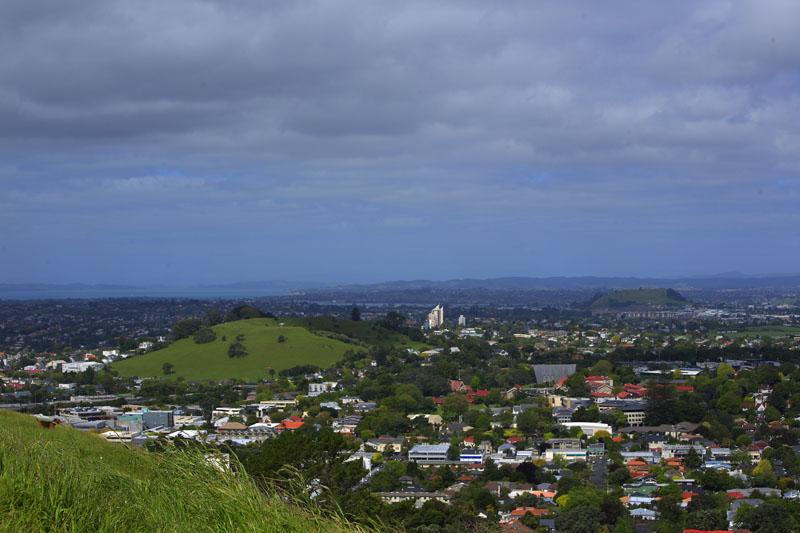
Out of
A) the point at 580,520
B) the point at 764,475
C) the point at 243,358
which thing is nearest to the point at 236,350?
the point at 243,358

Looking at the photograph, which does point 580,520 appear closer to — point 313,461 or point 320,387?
point 313,461

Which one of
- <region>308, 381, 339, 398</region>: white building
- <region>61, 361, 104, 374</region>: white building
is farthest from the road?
<region>61, 361, 104, 374</region>: white building

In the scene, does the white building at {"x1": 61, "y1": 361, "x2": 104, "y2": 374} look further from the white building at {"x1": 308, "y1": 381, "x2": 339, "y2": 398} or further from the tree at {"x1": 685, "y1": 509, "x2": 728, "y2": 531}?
the tree at {"x1": 685, "y1": 509, "x2": 728, "y2": 531}

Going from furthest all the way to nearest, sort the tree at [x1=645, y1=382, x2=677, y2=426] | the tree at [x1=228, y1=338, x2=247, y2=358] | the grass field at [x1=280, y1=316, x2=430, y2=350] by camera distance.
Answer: the grass field at [x1=280, y1=316, x2=430, y2=350] → the tree at [x1=228, y1=338, x2=247, y2=358] → the tree at [x1=645, y1=382, x2=677, y2=426]

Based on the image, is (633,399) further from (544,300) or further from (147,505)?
(544,300)

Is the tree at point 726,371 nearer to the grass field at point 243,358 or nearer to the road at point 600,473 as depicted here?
the road at point 600,473

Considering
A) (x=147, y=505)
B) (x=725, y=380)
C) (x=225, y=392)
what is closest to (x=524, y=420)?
(x=725, y=380)

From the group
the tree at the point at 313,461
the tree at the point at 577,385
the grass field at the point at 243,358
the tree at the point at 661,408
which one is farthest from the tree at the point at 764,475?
the grass field at the point at 243,358
